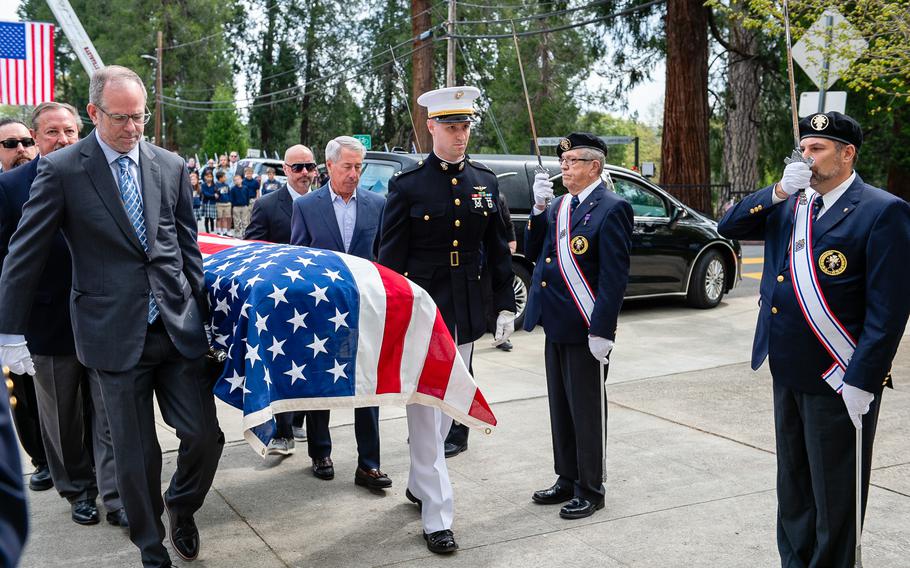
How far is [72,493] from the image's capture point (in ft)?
15.6

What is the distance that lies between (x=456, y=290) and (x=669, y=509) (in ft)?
4.95

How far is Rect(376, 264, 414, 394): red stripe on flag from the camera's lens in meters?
4.09

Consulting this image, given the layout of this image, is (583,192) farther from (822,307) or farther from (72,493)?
(72,493)

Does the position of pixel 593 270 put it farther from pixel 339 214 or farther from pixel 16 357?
pixel 16 357

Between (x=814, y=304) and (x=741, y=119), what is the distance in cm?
2269

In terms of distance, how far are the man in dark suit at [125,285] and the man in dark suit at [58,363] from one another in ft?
2.75

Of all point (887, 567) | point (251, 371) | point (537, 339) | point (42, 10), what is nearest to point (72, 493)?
point (251, 371)

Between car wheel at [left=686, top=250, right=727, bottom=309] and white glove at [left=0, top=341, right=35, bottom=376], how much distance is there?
28.9ft

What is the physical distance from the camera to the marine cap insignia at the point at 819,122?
344 cm

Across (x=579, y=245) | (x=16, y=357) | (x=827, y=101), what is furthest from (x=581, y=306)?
(x=827, y=101)

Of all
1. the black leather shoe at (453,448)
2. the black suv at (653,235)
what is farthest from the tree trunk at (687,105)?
the black leather shoe at (453,448)

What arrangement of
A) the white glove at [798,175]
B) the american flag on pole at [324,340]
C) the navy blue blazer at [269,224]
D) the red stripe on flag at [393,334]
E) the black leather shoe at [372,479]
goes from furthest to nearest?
the navy blue blazer at [269,224], the black leather shoe at [372,479], the red stripe on flag at [393,334], the american flag on pole at [324,340], the white glove at [798,175]

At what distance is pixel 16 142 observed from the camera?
5.14 meters

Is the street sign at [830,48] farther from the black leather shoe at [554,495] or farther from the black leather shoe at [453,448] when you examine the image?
the black leather shoe at [554,495]
